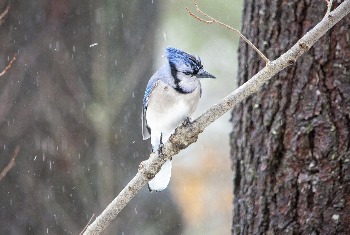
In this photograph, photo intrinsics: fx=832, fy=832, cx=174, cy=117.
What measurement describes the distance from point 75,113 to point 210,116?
118 inches

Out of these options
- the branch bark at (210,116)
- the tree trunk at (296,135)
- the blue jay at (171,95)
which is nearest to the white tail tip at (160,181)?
the blue jay at (171,95)

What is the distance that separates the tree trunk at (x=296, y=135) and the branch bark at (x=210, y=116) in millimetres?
605

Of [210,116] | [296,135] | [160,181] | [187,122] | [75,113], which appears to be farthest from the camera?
[75,113]

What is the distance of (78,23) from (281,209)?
2897 mm

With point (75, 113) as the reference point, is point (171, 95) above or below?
below

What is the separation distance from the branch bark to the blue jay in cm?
36

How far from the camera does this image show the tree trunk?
3551 millimetres

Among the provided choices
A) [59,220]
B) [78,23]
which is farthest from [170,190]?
[78,23]

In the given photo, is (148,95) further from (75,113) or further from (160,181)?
(75,113)

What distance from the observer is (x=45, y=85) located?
5809mm

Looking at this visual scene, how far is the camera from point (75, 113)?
19.4 feet

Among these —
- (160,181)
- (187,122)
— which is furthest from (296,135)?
(160,181)

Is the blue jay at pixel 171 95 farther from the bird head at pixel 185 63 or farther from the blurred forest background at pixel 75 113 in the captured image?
the blurred forest background at pixel 75 113

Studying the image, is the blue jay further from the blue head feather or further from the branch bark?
the branch bark
